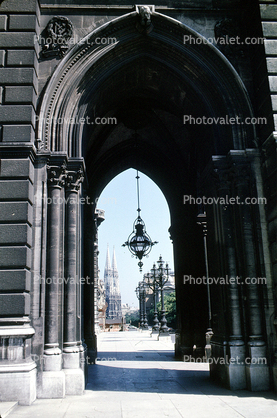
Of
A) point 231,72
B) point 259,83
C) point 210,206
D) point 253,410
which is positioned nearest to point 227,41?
point 231,72

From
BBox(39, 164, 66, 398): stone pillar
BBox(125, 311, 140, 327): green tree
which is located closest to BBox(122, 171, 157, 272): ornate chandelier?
BBox(39, 164, 66, 398): stone pillar

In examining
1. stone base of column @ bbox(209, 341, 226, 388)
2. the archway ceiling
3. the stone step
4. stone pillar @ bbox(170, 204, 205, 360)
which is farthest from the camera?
stone pillar @ bbox(170, 204, 205, 360)

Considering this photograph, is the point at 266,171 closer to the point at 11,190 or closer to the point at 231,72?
the point at 231,72

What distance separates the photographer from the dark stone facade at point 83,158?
8312 millimetres

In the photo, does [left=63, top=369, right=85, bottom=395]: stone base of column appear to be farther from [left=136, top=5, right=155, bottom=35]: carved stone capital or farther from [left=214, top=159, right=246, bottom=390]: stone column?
[left=136, top=5, right=155, bottom=35]: carved stone capital

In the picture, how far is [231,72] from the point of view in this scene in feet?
33.4

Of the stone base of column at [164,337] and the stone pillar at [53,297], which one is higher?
the stone pillar at [53,297]

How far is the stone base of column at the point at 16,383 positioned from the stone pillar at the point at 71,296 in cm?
103

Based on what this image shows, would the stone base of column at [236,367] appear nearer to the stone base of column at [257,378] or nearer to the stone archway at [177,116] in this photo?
the stone archway at [177,116]

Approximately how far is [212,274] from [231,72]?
522 cm

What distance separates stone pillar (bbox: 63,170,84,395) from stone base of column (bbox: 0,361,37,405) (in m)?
1.03

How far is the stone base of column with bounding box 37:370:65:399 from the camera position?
8.00 metres

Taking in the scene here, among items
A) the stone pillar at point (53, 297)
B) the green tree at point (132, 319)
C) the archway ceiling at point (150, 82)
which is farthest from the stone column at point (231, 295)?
the green tree at point (132, 319)

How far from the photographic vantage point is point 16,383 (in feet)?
24.3
